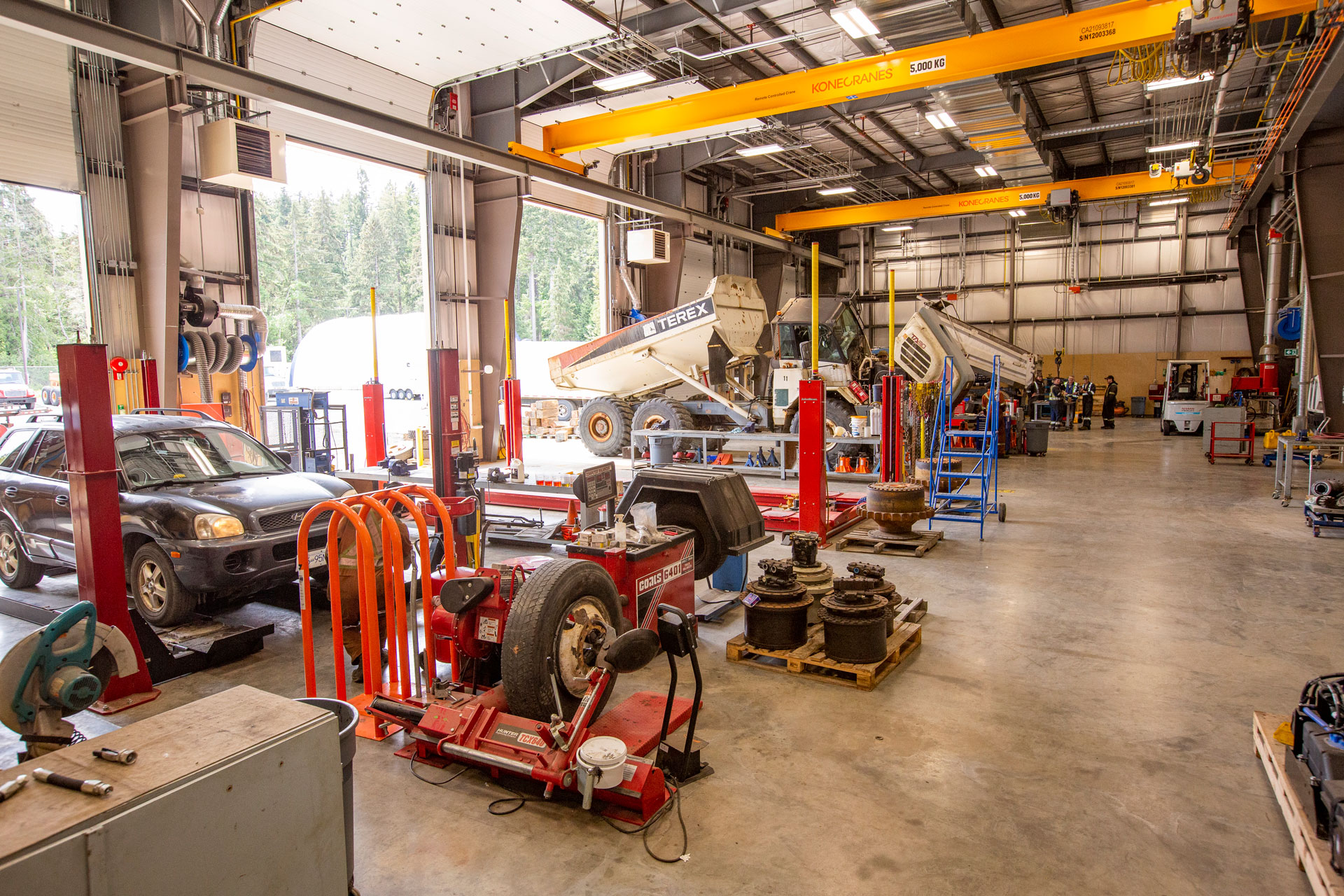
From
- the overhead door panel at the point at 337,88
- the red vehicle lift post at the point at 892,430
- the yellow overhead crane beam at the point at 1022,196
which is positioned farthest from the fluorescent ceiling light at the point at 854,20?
the yellow overhead crane beam at the point at 1022,196

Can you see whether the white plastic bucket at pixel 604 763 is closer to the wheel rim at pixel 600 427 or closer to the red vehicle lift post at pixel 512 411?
the red vehicle lift post at pixel 512 411

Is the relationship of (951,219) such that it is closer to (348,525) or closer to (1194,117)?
(1194,117)

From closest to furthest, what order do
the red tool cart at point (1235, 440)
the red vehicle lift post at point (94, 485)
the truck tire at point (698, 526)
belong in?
the red vehicle lift post at point (94, 485) → the truck tire at point (698, 526) → the red tool cart at point (1235, 440)

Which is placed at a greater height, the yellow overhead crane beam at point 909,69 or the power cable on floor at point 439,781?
the yellow overhead crane beam at point 909,69

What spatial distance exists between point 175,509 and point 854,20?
9.15m

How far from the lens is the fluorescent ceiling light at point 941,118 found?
538 inches

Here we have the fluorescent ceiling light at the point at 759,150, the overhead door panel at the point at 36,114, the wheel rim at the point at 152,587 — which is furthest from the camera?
the fluorescent ceiling light at the point at 759,150

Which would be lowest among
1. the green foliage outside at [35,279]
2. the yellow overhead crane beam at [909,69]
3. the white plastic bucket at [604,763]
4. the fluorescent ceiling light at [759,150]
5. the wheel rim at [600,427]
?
the white plastic bucket at [604,763]

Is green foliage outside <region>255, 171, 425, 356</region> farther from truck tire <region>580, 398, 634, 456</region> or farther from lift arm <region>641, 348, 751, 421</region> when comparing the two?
lift arm <region>641, 348, 751, 421</region>

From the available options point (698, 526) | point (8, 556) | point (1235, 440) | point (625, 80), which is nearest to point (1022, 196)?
point (1235, 440)

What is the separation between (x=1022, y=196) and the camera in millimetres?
19641

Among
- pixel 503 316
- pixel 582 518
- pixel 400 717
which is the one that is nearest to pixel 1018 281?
pixel 503 316

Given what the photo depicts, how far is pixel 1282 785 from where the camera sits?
323 cm

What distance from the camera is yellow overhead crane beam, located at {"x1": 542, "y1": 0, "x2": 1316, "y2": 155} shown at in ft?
30.6
